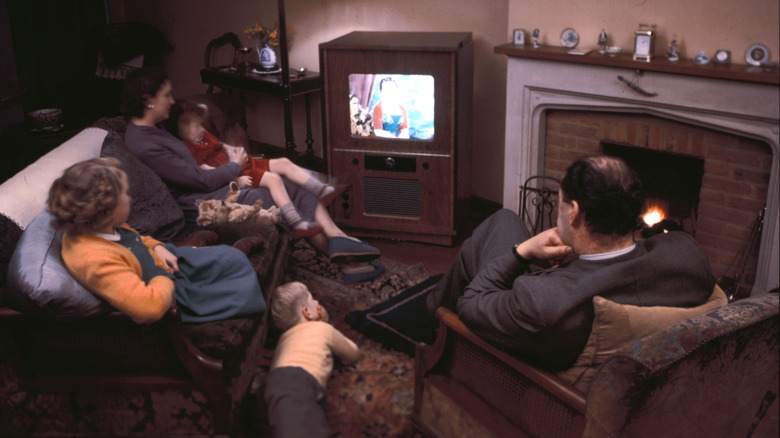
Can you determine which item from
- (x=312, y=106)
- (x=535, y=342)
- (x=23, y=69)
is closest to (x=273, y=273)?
(x=535, y=342)

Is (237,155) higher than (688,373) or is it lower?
higher

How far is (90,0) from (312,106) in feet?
8.44

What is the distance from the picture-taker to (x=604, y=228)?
5.21ft

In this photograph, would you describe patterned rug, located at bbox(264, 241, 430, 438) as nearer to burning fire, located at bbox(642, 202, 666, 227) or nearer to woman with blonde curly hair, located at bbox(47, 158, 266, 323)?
woman with blonde curly hair, located at bbox(47, 158, 266, 323)

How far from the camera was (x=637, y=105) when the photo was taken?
107 inches

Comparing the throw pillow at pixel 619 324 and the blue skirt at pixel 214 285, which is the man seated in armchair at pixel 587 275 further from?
the blue skirt at pixel 214 285

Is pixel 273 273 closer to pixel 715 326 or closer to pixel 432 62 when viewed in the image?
pixel 432 62

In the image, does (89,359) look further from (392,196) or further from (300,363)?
(392,196)

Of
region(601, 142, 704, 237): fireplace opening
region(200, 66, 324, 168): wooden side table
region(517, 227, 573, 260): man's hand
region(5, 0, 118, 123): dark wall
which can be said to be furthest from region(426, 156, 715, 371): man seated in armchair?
region(5, 0, 118, 123): dark wall

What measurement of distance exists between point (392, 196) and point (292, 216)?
2.30ft

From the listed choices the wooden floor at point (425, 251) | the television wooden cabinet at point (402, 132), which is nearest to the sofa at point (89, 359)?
the wooden floor at point (425, 251)

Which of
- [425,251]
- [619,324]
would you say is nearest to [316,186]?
[425,251]

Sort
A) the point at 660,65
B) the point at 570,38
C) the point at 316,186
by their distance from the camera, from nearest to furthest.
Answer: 1. the point at 660,65
2. the point at 570,38
3. the point at 316,186

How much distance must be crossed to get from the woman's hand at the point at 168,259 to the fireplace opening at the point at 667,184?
2.00 metres
